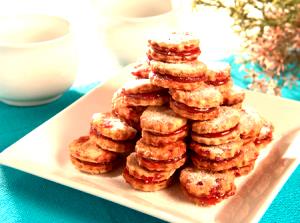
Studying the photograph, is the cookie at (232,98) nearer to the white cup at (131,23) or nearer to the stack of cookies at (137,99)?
the stack of cookies at (137,99)

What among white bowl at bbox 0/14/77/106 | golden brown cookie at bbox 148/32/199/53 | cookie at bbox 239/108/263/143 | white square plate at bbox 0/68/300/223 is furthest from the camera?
white bowl at bbox 0/14/77/106

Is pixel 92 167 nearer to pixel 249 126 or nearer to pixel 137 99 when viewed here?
pixel 137 99

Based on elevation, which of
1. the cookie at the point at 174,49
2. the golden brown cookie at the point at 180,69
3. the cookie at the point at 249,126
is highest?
the cookie at the point at 174,49

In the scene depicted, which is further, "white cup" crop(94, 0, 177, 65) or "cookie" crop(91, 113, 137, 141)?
"white cup" crop(94, 0, 177, 65)

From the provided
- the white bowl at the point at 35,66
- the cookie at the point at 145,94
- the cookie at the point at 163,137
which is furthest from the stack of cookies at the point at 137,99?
the white bowl at the point at 35,66

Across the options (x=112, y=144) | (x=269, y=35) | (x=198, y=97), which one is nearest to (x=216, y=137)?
(x=198, y=97)

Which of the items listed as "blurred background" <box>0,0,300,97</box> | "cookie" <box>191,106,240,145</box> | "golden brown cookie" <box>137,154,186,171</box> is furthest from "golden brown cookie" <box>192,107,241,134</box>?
"blurred background" <box>0,0,300,97</box>

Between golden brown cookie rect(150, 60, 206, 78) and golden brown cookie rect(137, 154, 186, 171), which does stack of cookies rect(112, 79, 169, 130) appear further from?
golden brown cookie rect(137, 154, 186, 171)
